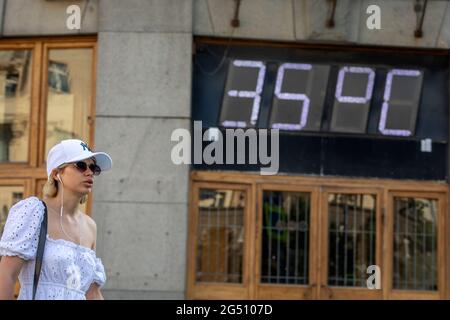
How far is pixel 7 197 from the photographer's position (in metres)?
12.1

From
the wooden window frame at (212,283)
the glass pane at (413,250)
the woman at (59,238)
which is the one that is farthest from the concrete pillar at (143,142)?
the woman at (59,238)

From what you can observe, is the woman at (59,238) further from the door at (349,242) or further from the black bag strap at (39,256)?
the door at (349,242)

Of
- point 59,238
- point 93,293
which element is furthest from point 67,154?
point 93,293

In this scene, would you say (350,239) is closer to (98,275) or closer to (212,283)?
(212,283)

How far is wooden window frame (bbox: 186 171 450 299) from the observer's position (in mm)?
11727

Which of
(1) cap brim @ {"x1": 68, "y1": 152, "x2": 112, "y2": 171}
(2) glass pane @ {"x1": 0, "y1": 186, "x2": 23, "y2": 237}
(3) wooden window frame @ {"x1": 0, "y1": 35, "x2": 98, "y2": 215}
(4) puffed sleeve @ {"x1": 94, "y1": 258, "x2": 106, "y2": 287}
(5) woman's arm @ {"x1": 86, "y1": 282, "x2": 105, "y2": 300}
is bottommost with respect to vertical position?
(5) woman's arm @ {"x1": 86, "y1": 282, "x2": 105, "y2": 300}

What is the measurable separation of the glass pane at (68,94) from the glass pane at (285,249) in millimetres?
2482

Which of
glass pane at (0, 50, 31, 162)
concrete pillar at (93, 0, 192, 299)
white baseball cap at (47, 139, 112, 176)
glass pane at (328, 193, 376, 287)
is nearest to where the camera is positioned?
white baseball cap at (47, 139, 112, 176)

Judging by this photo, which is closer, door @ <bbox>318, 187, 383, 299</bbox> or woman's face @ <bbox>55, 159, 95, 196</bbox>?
woman's face @ <bbox>55, 159, 95, 196</bbox>

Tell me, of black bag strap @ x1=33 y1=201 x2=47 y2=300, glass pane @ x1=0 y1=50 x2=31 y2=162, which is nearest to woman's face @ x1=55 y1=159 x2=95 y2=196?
black bag strap @ x1=33 y1=201 x2=47 y2=300

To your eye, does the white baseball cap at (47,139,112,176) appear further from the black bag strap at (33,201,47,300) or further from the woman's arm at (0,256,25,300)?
the woman's arm at (0,256,25,300)

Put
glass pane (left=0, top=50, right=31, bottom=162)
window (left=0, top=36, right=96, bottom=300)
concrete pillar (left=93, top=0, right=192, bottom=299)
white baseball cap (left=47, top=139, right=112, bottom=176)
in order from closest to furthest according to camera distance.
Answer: white baseball cap (left=47, top=139, right=112, bottom=176) → concrete pillar (left=93, top=0, right=192, bottom=299) → window (left=0, top=36, right=96, bottom=300) → glass pane (left=0, top=50, right=31, bottom=162)

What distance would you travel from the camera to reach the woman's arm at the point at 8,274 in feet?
17.8
